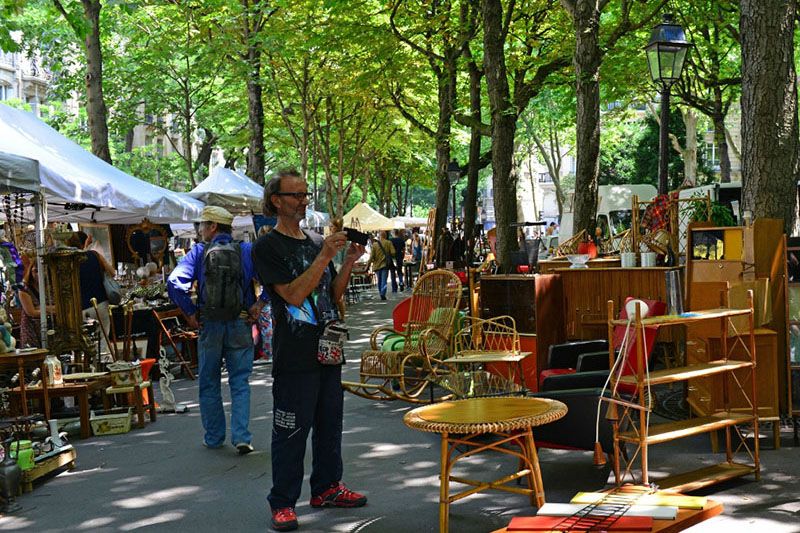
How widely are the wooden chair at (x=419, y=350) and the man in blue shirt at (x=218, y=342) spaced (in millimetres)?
1659

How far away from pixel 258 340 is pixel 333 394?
8940 mm

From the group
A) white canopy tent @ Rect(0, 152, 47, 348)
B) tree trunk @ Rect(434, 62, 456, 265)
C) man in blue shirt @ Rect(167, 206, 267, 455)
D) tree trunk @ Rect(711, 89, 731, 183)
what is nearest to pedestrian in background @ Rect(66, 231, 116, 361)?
white canopy tent @ Rect(0, 152, 47, 348)

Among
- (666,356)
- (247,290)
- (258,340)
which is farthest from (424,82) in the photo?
(247,290)

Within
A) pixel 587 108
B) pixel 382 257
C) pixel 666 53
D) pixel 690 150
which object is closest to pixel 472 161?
pixel 382 257

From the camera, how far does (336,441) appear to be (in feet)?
20.8

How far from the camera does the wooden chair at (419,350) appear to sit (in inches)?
397

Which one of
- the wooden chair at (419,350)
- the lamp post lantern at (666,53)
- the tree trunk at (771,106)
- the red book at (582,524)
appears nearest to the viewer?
the red book at (582,524)

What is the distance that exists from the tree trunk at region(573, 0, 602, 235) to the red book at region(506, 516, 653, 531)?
11546 mm

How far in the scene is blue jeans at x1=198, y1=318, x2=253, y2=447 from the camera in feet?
27.3

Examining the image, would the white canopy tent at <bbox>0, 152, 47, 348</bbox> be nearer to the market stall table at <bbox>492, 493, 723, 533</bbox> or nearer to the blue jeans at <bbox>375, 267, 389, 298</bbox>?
the market stall table at <bbox>492, 493, 723, 533</bbox>

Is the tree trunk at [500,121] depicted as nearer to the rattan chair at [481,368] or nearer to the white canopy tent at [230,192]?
the white canopy tent at [230,192]

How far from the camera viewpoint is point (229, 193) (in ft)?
67.1

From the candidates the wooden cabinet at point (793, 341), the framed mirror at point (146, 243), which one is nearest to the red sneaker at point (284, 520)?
the wooden cabinet at point (793, 341)

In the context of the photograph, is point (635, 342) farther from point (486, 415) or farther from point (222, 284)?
point (222, 284)
